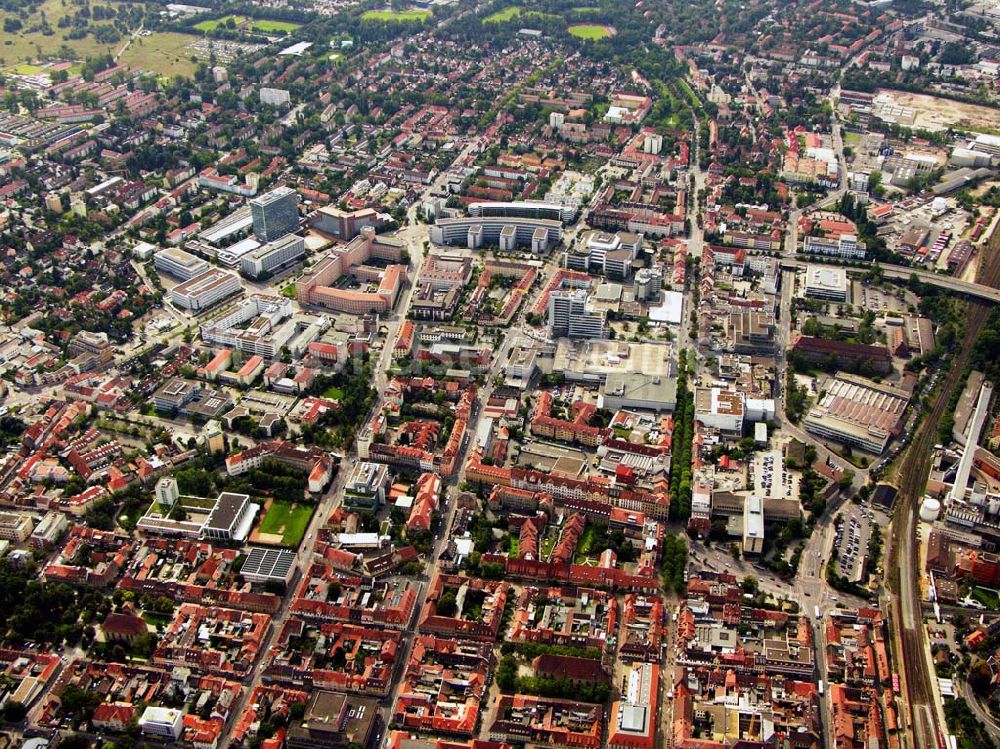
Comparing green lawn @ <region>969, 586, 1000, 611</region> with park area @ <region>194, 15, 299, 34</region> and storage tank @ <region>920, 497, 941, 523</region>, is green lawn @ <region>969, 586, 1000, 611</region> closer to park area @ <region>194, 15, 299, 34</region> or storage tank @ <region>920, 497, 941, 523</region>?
storage tank @ <region>920, 497, 941, 523</region>

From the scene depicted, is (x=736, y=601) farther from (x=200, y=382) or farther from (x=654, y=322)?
(x=200, y=382)

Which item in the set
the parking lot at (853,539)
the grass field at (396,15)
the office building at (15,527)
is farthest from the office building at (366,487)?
the grass field at (396,15)

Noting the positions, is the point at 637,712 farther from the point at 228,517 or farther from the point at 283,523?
the point at 228,517

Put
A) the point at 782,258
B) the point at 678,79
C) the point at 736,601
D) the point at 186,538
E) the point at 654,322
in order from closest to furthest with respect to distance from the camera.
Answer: the point at 736,601 < the point at 186,538 < the point at 654,322 < the point at 782,258 < the point at 678,79

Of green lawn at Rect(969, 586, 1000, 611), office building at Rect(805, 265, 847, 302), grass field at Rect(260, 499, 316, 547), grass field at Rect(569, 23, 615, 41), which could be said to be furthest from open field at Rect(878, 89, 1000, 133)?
grass field at Rect(260, 499, 316, 547)

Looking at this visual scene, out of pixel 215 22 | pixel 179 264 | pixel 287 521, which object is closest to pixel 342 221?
pixel 179 264

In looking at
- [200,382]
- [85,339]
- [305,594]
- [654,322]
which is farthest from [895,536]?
[85,339]
